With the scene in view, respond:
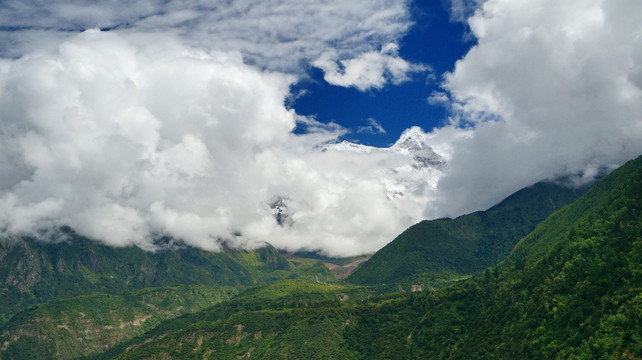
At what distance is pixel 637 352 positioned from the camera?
197 metres
